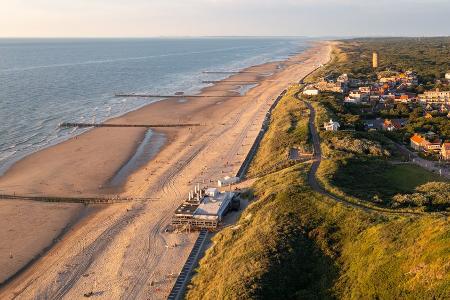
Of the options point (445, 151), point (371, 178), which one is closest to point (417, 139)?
point (445, 151)

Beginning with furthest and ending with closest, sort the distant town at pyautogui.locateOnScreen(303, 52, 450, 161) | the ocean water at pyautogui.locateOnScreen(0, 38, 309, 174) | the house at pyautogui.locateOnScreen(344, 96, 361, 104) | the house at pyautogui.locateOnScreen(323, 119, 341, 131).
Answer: the house at pyautogui.locateOnScreen(344, 96, 361, 104) < the ocean water at pyautogui.locateOnScreen(0, 38, 309, 174) < the house at pyautogui.locateOnScreen(323, 119, 341, 131) < the distant town at pyautogui.locateOnScreen(303, 52, 450, 161)

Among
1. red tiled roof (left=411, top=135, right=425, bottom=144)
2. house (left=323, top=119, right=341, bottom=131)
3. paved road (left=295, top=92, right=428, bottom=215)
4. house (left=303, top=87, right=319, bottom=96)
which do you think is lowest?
Result: paved road (left=295, top=92, right=428, bottom=215)

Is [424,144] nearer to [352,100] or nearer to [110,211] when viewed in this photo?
[352,100]

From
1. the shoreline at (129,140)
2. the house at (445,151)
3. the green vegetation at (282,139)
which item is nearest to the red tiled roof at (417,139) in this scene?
the house at (445,151)

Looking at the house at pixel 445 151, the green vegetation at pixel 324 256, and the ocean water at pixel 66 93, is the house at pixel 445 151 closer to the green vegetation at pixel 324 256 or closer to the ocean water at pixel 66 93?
A: the green vegetation at pixel 324 256

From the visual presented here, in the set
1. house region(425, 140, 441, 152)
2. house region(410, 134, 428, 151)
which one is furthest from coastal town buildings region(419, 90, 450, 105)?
house region(425, 140, 441, 152)

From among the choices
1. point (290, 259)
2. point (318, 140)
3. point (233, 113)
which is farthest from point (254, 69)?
point (290, 259)

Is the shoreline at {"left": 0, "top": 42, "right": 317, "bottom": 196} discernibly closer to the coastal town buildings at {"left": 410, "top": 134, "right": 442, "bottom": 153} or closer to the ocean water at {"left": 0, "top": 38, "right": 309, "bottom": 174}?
the ocean water at {"left": 0, "top": 38, "right": 309, "bottom": 174}
